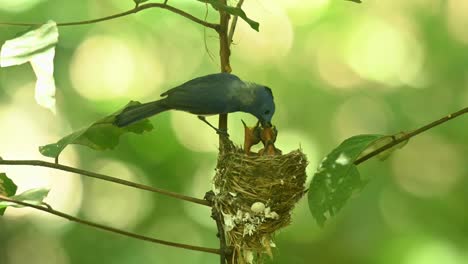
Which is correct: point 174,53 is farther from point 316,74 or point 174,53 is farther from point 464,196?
point 464,196

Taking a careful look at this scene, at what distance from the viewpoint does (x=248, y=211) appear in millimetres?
1303

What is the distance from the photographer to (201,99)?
1320 mm

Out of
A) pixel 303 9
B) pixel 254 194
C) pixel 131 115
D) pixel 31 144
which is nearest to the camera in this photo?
pixel 131 115

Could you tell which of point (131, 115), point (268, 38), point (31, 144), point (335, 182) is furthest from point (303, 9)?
point (335, 182)

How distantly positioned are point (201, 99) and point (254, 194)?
20 cm

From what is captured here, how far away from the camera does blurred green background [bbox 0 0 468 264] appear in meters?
2.53

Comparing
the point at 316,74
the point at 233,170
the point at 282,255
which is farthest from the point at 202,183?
the point at 233,170

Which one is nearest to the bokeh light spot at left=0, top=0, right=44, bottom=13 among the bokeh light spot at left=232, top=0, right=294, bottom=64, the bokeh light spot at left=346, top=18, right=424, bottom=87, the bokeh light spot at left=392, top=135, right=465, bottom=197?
the bokeh light spot at left=232, top=0, right=294, bottom=64

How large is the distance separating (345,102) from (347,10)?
1.02 ft

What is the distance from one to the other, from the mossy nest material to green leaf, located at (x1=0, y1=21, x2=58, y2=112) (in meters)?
0.42

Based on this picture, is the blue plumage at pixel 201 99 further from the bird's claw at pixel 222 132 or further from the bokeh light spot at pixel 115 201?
the bokeh light spot at pixel 115 201

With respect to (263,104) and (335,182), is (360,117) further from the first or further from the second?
(335,182)

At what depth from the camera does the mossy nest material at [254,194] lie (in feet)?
4.22

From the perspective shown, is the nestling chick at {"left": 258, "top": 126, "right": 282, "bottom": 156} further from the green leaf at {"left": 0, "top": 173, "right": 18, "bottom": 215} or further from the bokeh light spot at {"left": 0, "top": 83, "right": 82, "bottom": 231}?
the bokeh light spot at {"left": 0, "top": 83, "right": 82, "bottom": 231}
